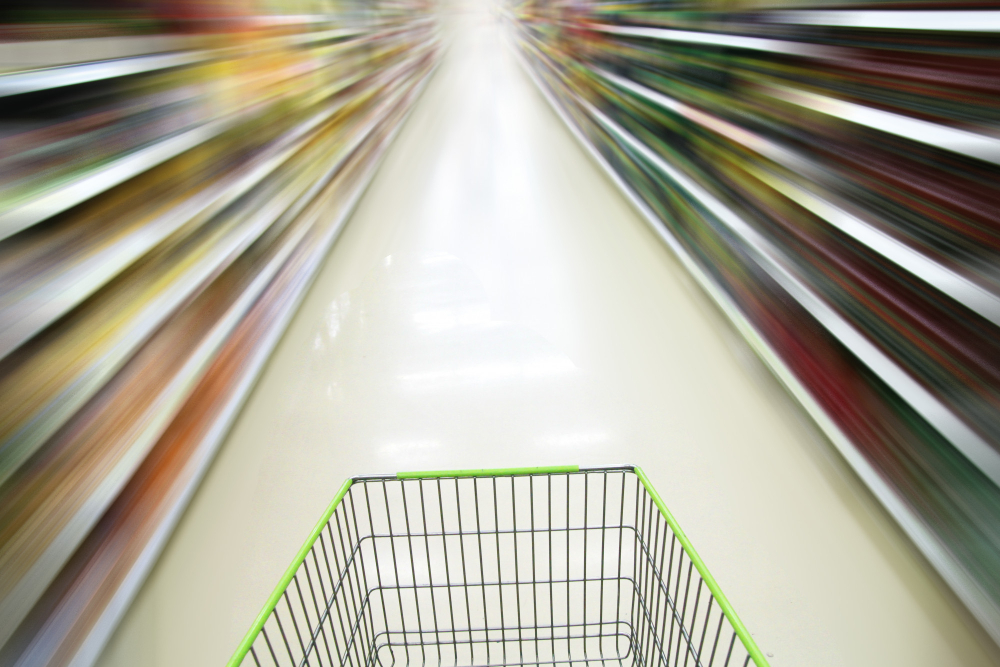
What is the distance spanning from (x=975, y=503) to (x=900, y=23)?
1.09m

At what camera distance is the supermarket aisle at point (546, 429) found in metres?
1.36

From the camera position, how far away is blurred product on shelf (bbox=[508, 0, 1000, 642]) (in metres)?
1.21

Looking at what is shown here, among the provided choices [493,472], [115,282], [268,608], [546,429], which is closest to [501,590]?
[493,472]

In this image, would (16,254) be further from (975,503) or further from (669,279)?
(669,279)

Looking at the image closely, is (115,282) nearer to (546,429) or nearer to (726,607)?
(546,429)

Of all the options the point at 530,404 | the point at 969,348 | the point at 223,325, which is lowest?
the point at 969,348

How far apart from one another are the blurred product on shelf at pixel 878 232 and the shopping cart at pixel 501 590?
24.8 inches

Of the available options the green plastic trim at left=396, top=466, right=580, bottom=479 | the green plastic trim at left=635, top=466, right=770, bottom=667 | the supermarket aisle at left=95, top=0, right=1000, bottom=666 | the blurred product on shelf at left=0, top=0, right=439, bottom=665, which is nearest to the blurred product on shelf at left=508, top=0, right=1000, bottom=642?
the supermarket aisle at left=95, top=0, right=1000, bottom=666

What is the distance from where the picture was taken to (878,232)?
147 centimetres

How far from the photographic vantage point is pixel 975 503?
4.11 ft

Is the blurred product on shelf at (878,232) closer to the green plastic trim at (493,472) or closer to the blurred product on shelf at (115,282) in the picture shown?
the green plastic trim at (493,472)

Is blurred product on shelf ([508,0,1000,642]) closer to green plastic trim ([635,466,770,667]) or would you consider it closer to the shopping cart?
the shopping cart

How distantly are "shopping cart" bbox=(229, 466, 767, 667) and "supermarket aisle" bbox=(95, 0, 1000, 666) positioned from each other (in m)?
0.14

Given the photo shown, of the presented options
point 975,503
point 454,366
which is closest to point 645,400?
point 454,366
